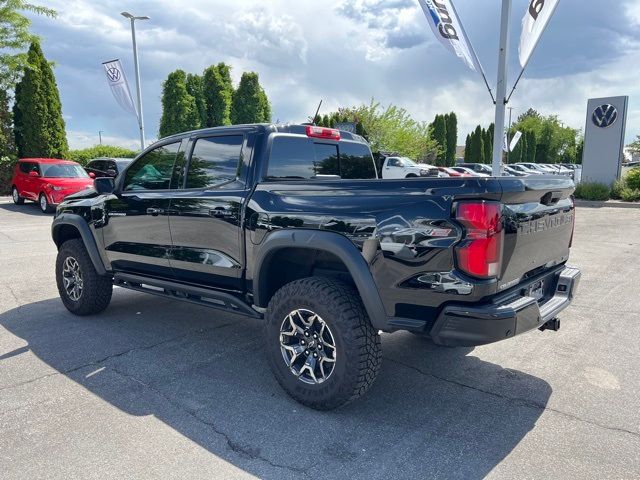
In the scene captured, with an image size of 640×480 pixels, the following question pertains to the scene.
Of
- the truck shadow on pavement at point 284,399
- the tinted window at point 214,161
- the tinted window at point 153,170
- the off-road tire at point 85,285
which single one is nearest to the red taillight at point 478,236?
the truck shadow on pavement at point 284,399

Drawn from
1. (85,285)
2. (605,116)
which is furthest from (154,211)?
(605,116)

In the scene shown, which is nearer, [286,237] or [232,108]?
[286,237]

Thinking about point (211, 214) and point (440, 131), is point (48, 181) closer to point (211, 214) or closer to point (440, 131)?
→ point (211, 214)

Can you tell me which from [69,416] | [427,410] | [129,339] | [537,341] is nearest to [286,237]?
[427,410]

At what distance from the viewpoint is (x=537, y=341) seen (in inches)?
178

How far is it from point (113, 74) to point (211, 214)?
20.2 metres

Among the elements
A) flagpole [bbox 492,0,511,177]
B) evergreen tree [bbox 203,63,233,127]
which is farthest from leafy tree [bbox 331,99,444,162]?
flagpole [bbox 492,0,511,177]

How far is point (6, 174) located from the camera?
21125 millimetres

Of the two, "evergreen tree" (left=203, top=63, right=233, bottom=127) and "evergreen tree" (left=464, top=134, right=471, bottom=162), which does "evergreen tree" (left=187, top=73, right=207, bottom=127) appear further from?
"evergreen tree" (left=464, top=134, right=471, bottom=162)

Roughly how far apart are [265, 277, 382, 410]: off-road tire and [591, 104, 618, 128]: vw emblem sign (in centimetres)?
2031

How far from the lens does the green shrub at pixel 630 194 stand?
18047mm

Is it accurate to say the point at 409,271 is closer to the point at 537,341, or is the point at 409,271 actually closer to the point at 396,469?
the point at 396,469

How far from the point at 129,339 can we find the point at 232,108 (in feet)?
87.5

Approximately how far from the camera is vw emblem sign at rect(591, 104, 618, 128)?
19141mm
